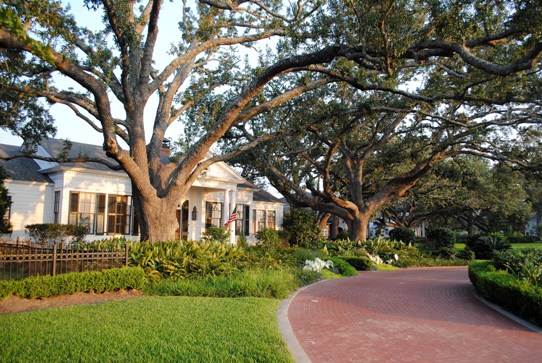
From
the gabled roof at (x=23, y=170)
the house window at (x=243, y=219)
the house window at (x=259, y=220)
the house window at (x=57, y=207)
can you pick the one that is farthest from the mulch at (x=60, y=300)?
the house window at (x=259, y=220)

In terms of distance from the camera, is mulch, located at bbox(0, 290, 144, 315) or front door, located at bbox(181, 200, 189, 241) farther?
front door, located at bbox(181, 200, 189, 241)

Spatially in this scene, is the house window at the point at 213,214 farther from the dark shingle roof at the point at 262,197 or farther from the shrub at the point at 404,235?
the shrub at the point at 404,235

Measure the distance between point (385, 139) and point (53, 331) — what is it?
2083cm

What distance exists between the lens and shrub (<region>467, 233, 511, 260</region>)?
79.0 ft

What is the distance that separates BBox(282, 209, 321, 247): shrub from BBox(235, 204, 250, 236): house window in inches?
112

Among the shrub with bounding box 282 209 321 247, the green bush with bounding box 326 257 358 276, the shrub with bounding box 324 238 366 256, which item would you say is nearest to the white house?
the shrub with bounding box 282 209 321 247

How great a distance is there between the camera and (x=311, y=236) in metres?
26.1

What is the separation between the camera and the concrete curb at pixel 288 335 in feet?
19.1

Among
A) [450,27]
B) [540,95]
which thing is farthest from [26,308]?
[540,95]

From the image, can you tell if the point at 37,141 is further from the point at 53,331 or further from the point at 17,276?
the point at 53,331

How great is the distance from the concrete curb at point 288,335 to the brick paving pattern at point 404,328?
0.12 metres

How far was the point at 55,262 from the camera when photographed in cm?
994

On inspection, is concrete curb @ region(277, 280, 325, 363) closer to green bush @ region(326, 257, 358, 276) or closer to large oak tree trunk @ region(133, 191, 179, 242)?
large oak tree trunk @ region(133, 191, 179, 242)

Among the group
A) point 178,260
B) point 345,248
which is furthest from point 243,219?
point 178,260
